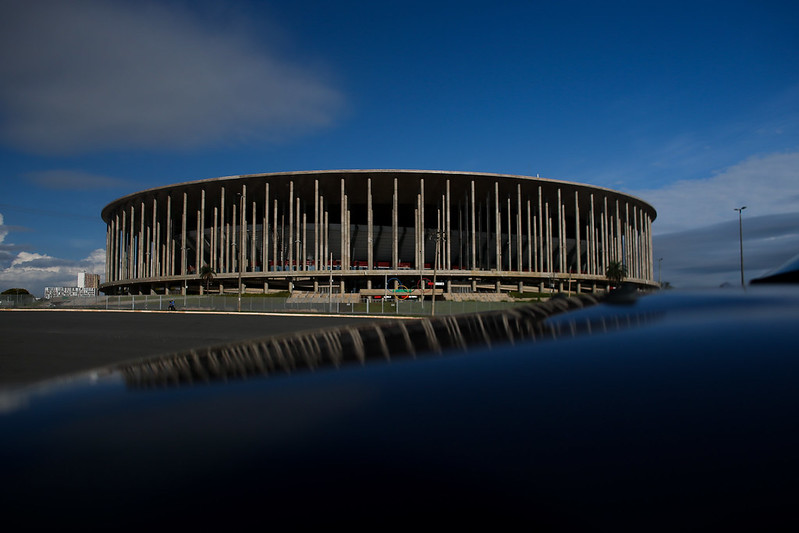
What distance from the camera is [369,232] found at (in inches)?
2517

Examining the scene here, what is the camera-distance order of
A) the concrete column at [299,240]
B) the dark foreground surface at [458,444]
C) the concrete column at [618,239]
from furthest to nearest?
the concrete column at [618,239], the concrete column at [299,240], the dark foreground surface at [458,444]

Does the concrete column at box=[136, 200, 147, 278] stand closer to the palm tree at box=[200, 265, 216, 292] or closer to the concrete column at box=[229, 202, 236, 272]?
the concrete column at box=[229, 202, 236, 272]

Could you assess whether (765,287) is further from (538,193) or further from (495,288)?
(538,193)

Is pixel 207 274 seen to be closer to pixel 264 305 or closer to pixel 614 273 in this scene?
pixel 264 305

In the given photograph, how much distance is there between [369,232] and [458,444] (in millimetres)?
63186

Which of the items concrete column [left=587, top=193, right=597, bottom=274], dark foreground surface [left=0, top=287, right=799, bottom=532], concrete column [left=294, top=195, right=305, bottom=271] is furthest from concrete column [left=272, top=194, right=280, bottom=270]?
dark foreground surface [left=0, top=287, right=799, bottom=532]

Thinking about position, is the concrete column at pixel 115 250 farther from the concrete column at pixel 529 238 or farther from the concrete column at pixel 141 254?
the concrete column at pixel 529 238

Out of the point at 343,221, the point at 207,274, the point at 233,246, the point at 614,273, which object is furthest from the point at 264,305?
the point at 614,273

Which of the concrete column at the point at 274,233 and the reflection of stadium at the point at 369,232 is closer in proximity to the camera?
the reflection of stadium at the point at 369,232

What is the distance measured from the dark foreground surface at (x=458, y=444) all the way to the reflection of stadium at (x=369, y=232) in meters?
57.6

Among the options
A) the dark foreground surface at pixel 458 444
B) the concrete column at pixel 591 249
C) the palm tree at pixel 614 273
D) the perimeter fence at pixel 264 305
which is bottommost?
the perimeter fence at pixel 264 305

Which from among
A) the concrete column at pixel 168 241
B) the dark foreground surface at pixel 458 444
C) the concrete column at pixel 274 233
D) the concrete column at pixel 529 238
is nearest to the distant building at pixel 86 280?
the concrete column at pixel 168 241

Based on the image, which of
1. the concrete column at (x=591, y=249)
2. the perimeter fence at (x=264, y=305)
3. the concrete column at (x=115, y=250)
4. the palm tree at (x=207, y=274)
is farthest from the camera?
the concrete column at (x=115, y=250)

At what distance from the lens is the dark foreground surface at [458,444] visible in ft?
2.89
